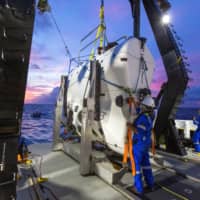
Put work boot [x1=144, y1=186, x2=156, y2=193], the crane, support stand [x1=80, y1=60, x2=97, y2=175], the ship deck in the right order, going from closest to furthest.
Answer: the crane
the ship deck
work boot [x1=144, y1=186, x2=156, y2=193]
support stand [x1=80, y1=60, x2=97, y2=175]

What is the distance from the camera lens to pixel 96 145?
4602 millimetres

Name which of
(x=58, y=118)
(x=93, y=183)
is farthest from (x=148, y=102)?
(x=58, y=118)

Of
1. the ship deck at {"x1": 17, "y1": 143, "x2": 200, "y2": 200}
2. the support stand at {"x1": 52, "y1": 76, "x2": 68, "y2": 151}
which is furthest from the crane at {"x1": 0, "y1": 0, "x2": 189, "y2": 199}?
the support stand at {"x1": 52, "y1": 76, "x2": 68, "y2": 151}

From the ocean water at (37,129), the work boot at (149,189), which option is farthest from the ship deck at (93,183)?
the ocean water at (37,129)

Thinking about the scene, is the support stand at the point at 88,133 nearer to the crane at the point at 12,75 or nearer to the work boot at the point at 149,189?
the work boot at the point at 149,189

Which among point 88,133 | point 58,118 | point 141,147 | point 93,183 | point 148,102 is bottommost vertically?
point 93,183

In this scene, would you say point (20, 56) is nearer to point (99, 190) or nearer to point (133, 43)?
point (99, 190)

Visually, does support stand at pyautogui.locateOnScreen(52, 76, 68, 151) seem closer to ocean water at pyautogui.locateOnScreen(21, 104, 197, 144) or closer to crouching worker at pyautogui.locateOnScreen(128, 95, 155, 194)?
ocean water at pyautogui.locateOnScreen(21, 104, 197, 144)

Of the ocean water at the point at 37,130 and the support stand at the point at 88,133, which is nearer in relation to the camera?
the support stand at the point at 88,133

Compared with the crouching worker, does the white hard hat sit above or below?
above

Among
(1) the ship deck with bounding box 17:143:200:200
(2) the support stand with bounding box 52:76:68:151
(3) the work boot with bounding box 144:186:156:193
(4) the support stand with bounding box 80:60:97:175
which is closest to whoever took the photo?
(1) the ship deck with bounding box 17:143:200:200

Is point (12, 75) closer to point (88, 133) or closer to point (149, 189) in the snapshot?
point (88, 133)

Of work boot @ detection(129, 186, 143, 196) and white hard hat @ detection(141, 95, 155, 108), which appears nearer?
work boot @ detection(129, 186, 143, 196)

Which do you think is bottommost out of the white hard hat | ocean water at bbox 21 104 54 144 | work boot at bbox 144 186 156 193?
ocean water at bbox 21 104 54 144
